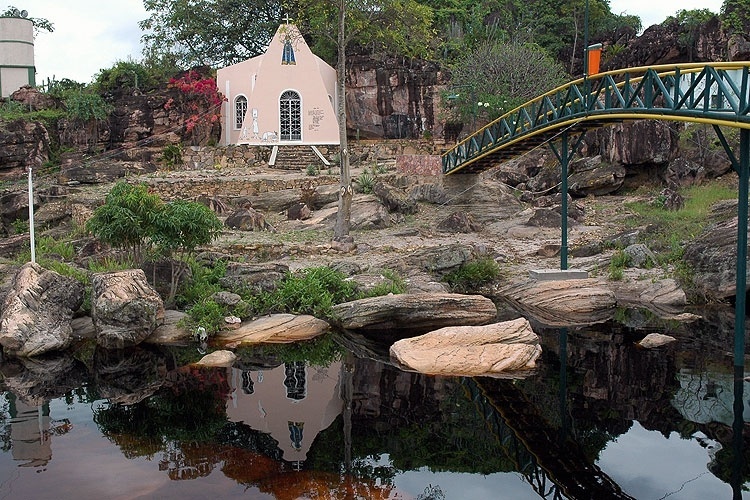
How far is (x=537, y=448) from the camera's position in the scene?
935 centimetres

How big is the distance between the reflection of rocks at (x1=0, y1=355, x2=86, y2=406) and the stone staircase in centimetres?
1722

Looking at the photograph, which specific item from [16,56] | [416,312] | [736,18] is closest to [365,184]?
[416,312]

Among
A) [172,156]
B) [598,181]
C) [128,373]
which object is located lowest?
[128,373]

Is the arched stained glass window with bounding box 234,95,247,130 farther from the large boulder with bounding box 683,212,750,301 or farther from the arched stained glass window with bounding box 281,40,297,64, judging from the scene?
the large boulder with bounding box 683,212,750,301

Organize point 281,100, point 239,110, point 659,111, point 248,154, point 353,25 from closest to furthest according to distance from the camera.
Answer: point 659,111 < point 353,25 < point 248,154 < point 281,100 < point 239,110

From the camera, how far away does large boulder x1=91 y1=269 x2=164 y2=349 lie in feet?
44.9

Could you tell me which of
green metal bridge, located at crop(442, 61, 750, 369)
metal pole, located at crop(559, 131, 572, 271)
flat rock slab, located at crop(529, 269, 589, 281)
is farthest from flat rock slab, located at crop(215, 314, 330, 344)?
green metal bridge, located at crop(442, 61, 750, 369)

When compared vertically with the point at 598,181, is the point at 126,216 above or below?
below

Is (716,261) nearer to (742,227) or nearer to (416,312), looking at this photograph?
(742,227)

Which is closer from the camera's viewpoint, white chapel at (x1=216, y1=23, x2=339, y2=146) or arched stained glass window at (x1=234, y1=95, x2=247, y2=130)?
white chapel at (x1=216, y1=23, x2=339, y2=146)

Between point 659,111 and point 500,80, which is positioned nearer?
point 659,111

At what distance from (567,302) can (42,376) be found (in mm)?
10495

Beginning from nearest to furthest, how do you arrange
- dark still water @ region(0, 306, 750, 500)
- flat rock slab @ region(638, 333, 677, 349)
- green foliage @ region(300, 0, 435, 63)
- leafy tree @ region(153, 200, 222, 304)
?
dark still water @ region(0, 306, 750, 500) → flat rock slab @ region(638, 333, 677, 349) → leafy tree @ region(153, 200, 222, 304) → green foliage @ region(300, 0, 435, 63)

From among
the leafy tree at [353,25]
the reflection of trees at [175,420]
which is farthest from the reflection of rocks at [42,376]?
the leafy tree at [353,25]
